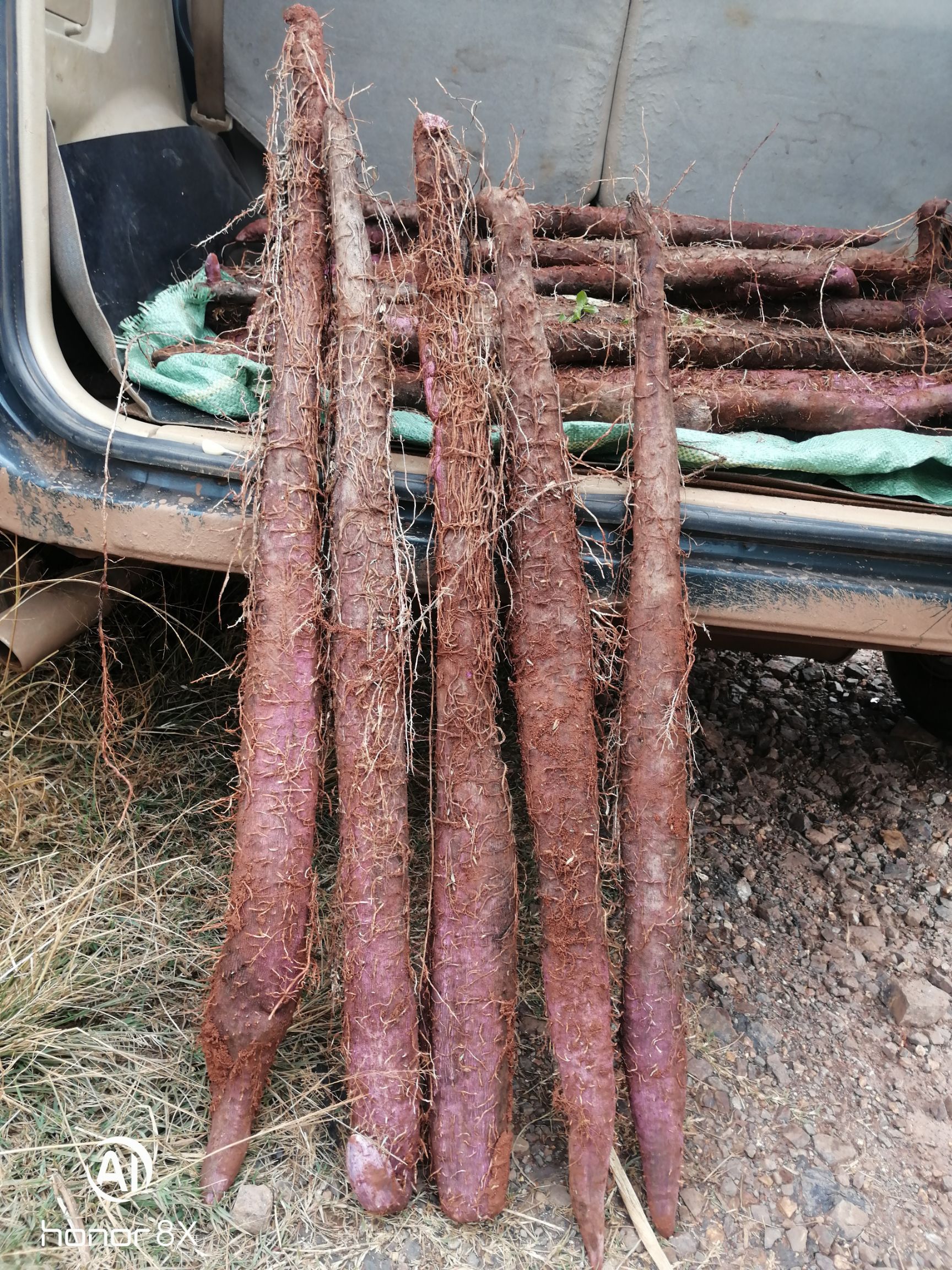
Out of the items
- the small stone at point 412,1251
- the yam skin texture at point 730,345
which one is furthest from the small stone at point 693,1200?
the yam skin texture at point 730,345

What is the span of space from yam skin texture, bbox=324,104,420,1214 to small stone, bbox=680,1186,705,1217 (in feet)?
1.66

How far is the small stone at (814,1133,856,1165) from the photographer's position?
1747 millimetres

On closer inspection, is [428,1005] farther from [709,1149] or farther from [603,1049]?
[709,1149]

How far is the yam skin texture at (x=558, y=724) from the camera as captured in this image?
1.65 meters

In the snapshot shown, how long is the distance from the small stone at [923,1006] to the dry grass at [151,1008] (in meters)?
0.86

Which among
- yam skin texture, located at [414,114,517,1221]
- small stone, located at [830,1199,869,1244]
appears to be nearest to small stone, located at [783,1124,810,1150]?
small stone, located at [830,1199,869,1244]

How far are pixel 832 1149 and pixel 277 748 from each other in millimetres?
1333

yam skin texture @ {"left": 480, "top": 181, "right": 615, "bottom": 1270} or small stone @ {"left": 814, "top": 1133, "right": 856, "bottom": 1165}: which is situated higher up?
yam skin texture @ {"left": 480, "top": 181, "right": 615, "bottom": 1270}

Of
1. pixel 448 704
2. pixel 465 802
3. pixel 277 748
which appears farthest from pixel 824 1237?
pixel 277 748

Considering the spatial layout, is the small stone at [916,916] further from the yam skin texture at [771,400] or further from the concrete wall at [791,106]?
the concrete wall at [791,106]

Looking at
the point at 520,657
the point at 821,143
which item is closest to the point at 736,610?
the point at 520,657

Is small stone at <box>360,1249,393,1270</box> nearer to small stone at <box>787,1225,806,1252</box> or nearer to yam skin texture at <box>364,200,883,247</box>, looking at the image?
small stone at <box>787,1225,806,1252</box>

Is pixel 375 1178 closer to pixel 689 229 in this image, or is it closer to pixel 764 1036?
pixel 764 1036

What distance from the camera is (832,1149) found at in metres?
1.76
